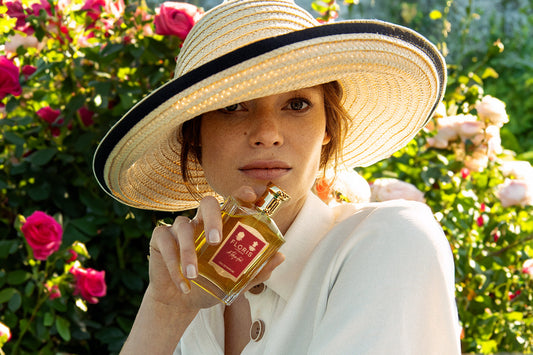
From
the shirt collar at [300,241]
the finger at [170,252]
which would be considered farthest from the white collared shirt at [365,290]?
the finger at [170,252]

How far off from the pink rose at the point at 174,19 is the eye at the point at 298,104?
1.12m

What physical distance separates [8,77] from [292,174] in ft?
4.83

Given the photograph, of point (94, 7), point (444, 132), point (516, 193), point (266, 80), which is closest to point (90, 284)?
point (94, 7)

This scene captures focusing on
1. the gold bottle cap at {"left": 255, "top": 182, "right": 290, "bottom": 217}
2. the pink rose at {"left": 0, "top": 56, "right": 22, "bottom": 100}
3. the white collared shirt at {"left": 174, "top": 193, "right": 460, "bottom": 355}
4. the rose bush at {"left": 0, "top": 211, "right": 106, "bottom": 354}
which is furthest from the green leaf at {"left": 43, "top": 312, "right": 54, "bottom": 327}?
the gold bottle cap at {"left": 255, "top": 182, "right": 290, "bottom": 217}

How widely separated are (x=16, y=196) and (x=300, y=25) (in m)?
1.65

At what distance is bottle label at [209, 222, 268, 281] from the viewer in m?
1.33

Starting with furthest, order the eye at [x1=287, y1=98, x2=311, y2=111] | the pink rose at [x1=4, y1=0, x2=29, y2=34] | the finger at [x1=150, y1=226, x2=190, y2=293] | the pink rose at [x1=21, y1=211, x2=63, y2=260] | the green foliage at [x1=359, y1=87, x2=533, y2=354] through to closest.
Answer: the green foliage at [x1=359, y1=87, x2=533, y2=354] < the pink rose at [x1=4, y1=0, x2=29, y2=34] < the pink rose at [x1=21, y1=211, x2=63, y2=260] < the eye at [x1=287, y1=98, x2=311, y2=111] < the finger at [x1=150, y1=226, x2=190, y2=293]

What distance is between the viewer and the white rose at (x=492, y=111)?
2.78 metres

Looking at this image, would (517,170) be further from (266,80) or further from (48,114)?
(48,114)

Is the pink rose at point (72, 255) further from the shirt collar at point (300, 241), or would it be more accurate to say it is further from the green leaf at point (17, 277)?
the shirt collar at point (300, 241)

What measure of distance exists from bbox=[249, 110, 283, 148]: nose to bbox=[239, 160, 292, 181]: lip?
38 millimetres

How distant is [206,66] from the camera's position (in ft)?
4.35

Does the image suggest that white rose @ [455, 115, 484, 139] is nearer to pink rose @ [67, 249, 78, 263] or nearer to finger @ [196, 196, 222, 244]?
pink rose @ [67, 249, 78, 263]

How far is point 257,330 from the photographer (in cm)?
160
